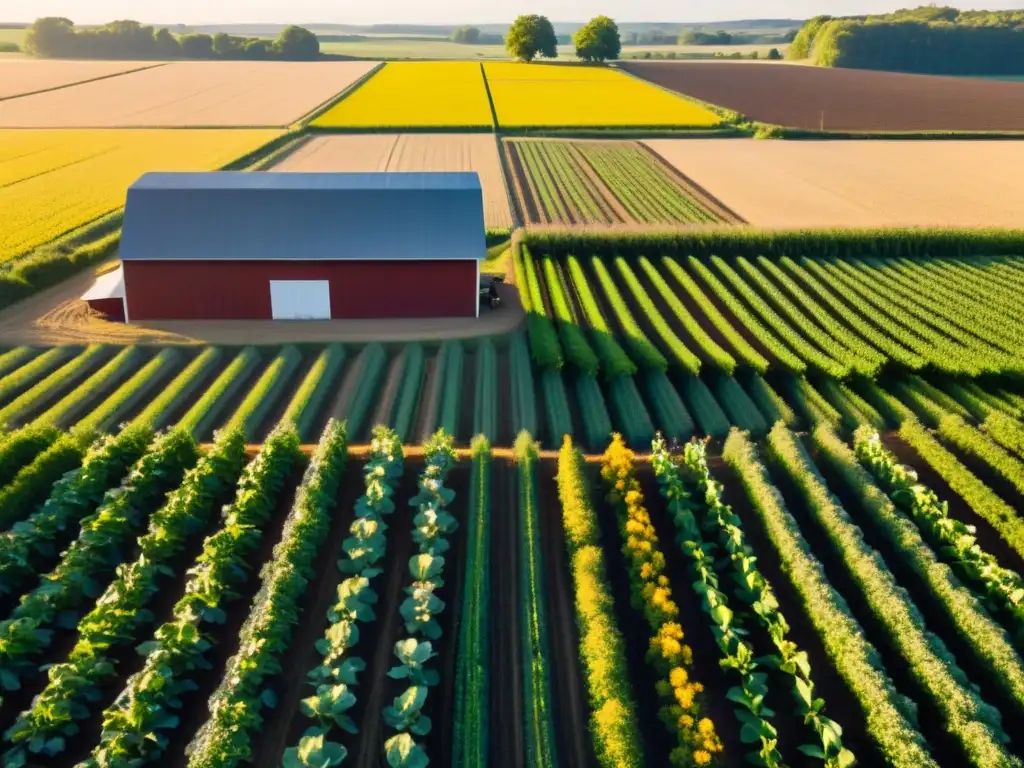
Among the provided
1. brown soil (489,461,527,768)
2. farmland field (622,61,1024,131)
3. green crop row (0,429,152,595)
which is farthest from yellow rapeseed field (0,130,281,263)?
farmland field (622,61,1024,131)

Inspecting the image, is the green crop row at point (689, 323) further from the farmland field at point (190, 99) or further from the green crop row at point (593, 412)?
the farmland field at point (190, 99)

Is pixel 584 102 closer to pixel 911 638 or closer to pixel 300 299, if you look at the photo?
pixel 300 299

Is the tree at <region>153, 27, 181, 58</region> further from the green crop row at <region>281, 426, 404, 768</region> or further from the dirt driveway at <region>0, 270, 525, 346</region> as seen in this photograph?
the green crop row at <region>281, 426, 404, 768</region>

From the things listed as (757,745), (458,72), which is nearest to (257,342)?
(757,745)

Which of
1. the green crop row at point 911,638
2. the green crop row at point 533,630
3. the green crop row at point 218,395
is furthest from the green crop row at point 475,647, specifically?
the green crop row at point 218,395

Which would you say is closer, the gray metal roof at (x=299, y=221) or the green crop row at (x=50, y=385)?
the green crop row at (x=50, y=385)

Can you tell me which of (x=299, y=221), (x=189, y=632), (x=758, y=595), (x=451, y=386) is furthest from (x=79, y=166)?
(x=758, y=595)
